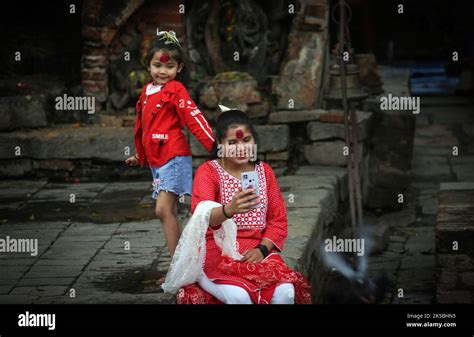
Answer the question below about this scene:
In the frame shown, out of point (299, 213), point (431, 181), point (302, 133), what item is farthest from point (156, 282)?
point (431, 181)

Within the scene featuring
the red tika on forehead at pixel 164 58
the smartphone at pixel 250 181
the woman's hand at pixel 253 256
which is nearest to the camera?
the smartphone at pixel 250 181

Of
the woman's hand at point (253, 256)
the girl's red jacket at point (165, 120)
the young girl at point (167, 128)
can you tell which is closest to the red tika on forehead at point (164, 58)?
the young girl at point (167, 128)

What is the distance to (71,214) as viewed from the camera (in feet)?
29.4

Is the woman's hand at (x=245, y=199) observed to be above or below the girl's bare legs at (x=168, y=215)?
above

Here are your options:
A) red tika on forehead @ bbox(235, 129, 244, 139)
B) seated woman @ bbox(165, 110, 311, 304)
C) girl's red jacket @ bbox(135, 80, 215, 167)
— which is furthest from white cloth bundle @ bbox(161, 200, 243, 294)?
girl's red jacket @ bbox(135, 80, 215, 167)

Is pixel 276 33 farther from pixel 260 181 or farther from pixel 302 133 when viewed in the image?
pixel 260 181

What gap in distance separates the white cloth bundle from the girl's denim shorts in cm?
89

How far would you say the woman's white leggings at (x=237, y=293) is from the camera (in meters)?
5.95

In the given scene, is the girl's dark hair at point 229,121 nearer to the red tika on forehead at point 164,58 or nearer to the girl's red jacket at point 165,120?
the girl's red jacket at point 165,120

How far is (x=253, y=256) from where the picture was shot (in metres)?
6.07

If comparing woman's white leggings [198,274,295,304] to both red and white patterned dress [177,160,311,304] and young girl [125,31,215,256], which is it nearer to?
red and white patterned dress [177,160,311,304]

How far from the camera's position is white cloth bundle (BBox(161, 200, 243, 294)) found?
5.98m

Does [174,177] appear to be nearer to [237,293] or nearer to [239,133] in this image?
[239,133]

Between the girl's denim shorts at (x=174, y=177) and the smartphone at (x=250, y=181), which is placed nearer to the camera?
the smartphone at (x=250, y=181)
